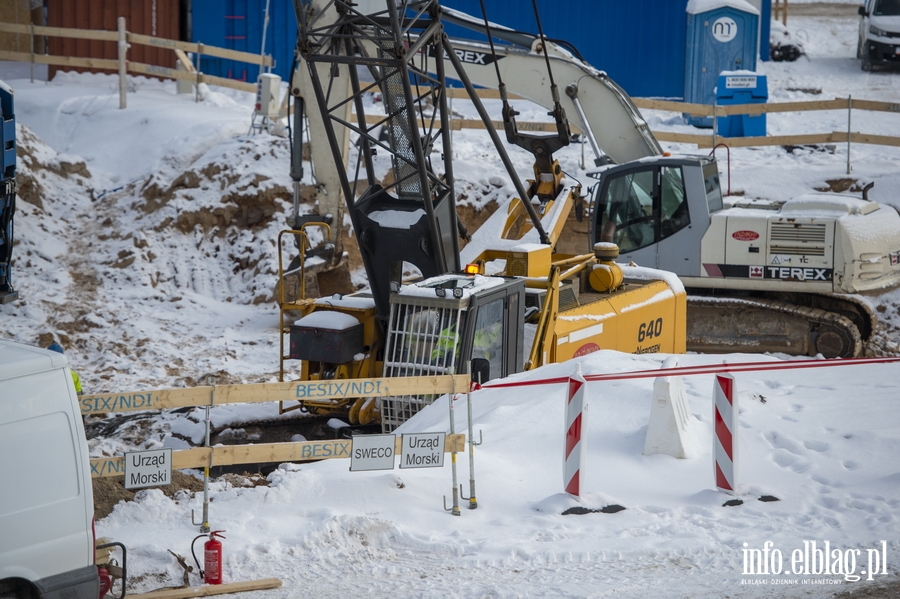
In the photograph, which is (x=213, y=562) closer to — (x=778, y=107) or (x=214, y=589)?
(x=214, y=589)

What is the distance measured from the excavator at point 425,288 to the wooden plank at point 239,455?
2452 millimetres

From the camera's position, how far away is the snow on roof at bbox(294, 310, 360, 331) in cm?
1017

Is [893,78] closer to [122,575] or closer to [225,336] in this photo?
[225,336]

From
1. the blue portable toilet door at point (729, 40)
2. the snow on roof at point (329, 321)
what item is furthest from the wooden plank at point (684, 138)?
the snow on roof at point (329, 321)

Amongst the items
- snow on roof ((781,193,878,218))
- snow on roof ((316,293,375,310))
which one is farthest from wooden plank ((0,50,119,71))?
snow on roof ((781,193,878,218))

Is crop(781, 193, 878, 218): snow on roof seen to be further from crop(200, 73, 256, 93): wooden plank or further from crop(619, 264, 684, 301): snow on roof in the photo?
crop(200, 73, 256, 93): wooden plank

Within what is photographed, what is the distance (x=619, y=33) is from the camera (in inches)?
984

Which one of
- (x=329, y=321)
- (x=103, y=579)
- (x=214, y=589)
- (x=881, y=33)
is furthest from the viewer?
(x=881, y=33)

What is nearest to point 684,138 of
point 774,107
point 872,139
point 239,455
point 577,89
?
point 774,107

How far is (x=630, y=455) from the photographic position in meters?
7.96

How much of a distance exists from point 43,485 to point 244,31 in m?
20.9

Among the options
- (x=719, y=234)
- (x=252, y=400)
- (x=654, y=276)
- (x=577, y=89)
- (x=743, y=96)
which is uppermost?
(x=743, y=96)

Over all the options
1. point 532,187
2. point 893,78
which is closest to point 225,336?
point 532,187

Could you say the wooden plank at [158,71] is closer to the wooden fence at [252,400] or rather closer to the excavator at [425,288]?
the excavator at [425,288]
